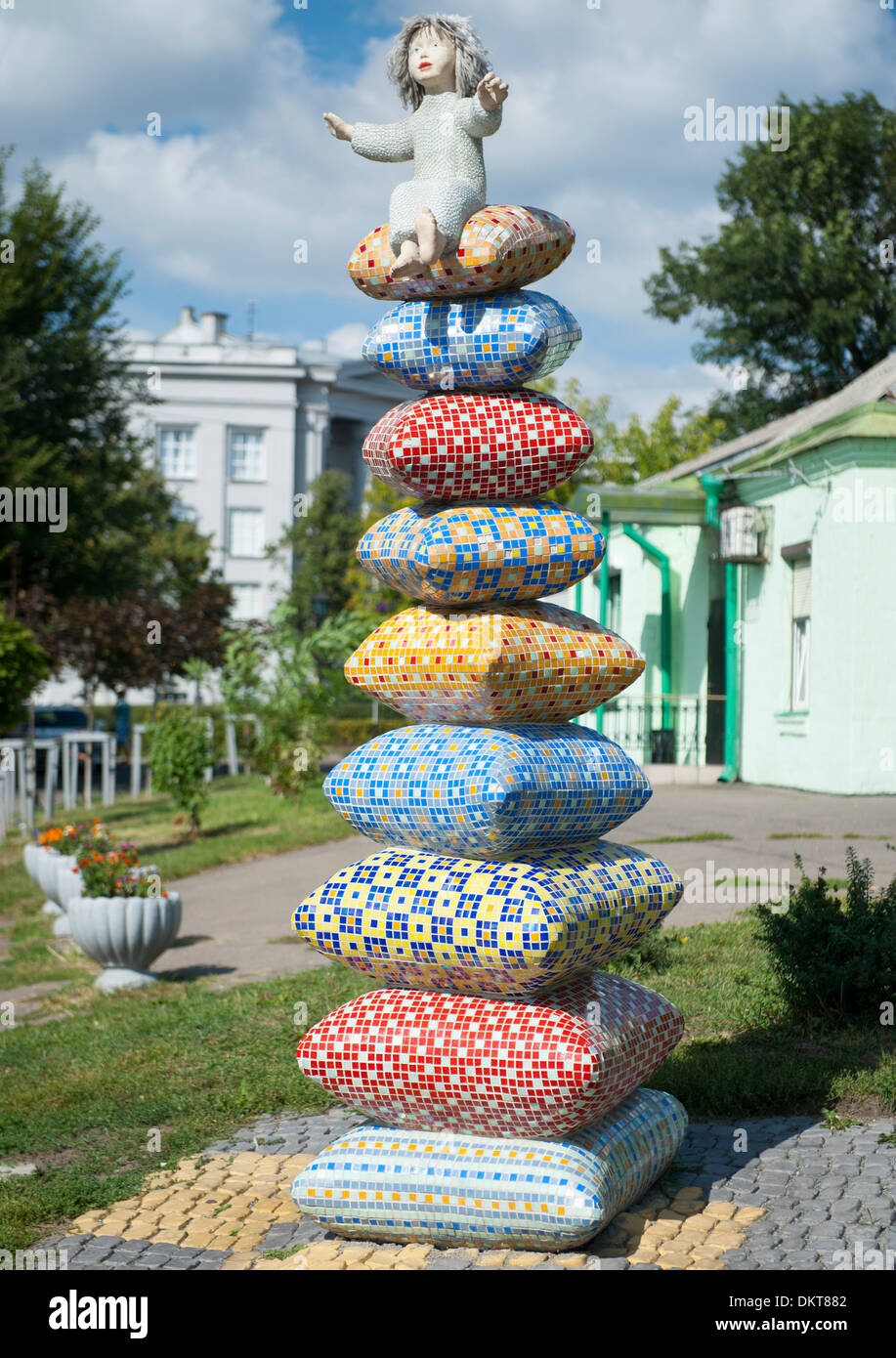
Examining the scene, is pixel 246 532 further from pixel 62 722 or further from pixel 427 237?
pixel 427 237

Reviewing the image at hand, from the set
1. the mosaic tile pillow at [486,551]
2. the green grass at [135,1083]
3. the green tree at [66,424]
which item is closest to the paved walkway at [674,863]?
the green grass at [135,1083]

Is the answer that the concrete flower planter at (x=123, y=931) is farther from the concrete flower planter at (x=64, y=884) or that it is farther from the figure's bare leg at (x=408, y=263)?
the figure's bare leg at (x=408, y=263)

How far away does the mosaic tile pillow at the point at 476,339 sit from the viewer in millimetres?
4168

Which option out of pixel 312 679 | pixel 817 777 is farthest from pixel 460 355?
pixel 312 679

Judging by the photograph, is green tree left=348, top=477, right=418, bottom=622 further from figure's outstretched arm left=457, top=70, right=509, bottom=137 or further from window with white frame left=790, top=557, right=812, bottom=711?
figure's outstretched arm left=457, top=70, right=509, bottom=137

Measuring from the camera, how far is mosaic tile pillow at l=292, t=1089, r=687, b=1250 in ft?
12.3

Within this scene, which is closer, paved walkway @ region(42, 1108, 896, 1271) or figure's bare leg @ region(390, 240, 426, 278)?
paved walkway @ region(42, 1108, 896, 1271)

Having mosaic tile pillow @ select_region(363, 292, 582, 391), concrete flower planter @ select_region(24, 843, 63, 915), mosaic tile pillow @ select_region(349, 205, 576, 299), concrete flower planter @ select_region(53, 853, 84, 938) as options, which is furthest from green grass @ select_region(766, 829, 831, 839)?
mosaic tile pillow @ select_region(349, 205, 576, 299)

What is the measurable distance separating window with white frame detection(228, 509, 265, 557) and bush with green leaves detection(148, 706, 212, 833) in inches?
1301

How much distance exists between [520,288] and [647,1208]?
119 inches

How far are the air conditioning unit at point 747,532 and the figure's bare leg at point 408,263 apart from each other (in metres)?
12.5

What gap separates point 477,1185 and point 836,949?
8.28 feet

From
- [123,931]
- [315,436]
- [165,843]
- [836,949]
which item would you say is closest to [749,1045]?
[836,949]
